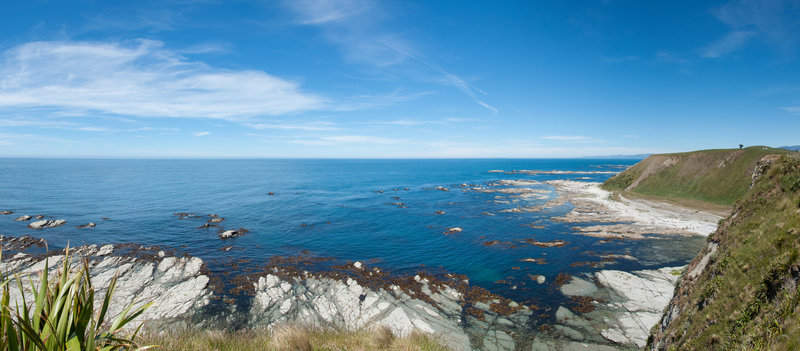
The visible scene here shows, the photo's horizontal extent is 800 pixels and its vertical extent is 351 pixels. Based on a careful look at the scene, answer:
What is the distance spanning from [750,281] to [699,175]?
65.8 m

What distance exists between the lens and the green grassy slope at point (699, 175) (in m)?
51.9

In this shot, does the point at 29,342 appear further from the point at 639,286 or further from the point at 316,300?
the point at 639,286

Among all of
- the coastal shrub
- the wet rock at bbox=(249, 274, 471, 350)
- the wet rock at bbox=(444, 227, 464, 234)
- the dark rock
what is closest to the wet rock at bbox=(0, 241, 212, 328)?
the wet rock at bbox=(249, 274, 471, 350)

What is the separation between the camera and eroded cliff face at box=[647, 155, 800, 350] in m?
9.49

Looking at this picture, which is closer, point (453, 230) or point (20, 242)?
point (20, 242)

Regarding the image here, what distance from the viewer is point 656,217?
45344 millimetres

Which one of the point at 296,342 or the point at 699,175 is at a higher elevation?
the point at 699,175

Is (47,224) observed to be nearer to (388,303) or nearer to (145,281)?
(145,281)

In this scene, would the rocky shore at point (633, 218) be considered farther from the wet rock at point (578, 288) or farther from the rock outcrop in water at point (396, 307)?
the rock outcrop in water at point (396, 307)

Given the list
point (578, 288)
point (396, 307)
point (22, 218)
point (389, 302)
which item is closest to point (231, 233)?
point (389, 302)

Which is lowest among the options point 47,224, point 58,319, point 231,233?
point 231,233

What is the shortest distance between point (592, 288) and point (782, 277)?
46.9ft

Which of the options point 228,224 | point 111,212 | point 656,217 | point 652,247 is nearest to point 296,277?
point 228,224

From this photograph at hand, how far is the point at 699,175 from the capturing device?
197ft
